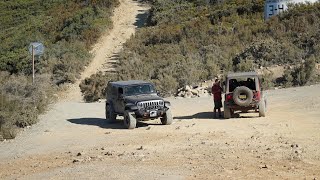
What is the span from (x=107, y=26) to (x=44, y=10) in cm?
1862

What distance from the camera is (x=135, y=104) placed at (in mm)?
16016

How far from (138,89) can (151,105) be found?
1167mm

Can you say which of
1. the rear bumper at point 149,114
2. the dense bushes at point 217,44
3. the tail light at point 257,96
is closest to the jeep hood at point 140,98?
the rear bumper at point 149,114

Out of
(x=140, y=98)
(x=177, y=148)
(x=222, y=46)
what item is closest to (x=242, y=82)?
(x=140, y=98)

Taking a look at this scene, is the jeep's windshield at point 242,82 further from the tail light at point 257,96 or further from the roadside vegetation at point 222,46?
the roadside vegetation at point 222,46

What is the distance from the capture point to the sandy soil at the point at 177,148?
9.59 metres

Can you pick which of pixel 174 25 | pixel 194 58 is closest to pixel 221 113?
pixel 194 58

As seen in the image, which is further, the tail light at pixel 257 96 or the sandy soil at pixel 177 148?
the tail light at pixel 257 96

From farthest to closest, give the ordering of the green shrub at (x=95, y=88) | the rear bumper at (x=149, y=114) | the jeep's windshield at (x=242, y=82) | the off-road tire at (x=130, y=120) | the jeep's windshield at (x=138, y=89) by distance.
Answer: the green shrub at (x=95, y=88) → the jeep's windshield at (x=242, y=82) → the jeep's windshield at (x=138, y=89) → the rear bumper at (x=149, y=114) → the off-road tire at (x=130, y=120)

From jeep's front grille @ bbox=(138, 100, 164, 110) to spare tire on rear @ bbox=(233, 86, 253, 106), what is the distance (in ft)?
8.19

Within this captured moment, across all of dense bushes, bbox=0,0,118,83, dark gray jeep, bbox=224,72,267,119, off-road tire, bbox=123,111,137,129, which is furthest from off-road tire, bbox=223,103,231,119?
dense bushes, bbox=0,0,118,83

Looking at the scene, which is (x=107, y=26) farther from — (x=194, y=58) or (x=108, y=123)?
(x=108, y=123)

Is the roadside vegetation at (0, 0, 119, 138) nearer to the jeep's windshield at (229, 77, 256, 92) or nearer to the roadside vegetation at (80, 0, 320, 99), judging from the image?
the roadside vegetation at (80, 0, 320, 99)

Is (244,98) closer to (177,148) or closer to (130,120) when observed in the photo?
(130,120)
